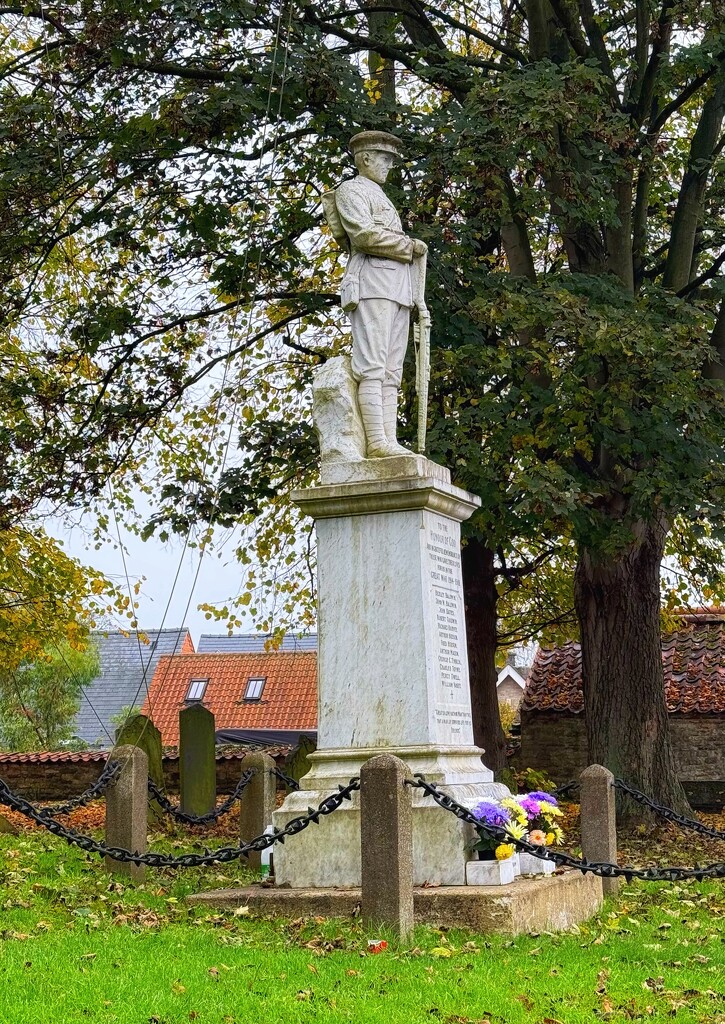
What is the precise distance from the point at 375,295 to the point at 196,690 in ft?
106

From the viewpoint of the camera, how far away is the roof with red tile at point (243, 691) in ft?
117

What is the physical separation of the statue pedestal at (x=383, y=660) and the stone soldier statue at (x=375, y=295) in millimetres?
580

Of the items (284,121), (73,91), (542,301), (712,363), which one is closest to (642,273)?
(712,363)

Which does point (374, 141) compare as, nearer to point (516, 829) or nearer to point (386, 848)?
point (516, 829)

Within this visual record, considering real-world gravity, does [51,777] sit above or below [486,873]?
above

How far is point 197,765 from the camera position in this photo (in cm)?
1444

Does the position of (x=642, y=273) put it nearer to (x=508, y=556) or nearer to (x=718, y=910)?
(x=508, y=556)

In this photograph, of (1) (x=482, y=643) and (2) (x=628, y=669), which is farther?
(1) (x=482, y=643)

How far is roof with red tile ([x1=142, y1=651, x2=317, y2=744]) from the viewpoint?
117 feet

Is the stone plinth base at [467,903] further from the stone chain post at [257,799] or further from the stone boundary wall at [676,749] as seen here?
the stone boundary wall at [676,749]

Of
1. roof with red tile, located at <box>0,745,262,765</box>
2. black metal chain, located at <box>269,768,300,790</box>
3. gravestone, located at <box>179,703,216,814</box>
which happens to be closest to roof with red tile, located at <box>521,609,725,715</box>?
roof with red tile, located at <box>0,745,262,765</box>

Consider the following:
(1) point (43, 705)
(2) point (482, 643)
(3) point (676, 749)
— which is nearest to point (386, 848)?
(2) point (482, 643)

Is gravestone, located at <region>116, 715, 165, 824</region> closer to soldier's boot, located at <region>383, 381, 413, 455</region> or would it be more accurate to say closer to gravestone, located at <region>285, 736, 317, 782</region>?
gravestone, located at <region>285, 736, 317, 782</region>

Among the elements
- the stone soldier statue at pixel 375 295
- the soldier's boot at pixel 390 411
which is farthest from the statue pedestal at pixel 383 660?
the stone soldier statue at pixel 375 295
